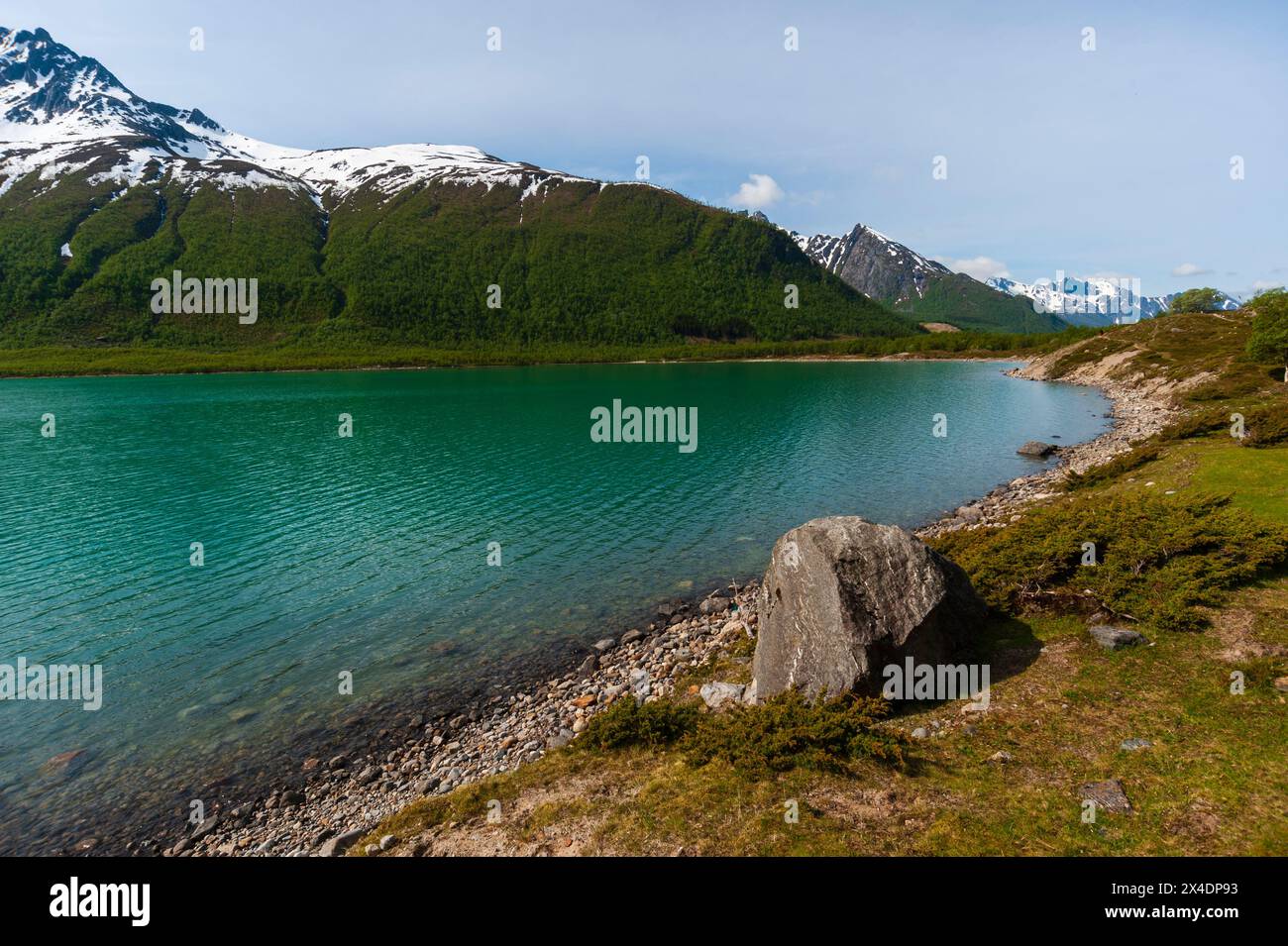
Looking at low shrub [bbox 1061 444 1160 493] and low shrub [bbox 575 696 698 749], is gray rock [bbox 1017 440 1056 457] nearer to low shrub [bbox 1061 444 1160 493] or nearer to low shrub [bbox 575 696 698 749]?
low shrub [bbox 1061 444 1160 493]

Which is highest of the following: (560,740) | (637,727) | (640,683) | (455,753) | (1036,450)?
(1036,450)

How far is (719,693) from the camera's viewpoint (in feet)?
61.1

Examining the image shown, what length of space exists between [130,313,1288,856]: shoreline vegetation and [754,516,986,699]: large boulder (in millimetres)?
1469

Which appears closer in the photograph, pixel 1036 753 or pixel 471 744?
pixel 1036 753

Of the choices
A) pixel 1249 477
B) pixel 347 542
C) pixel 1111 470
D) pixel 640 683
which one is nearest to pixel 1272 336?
pixel 1111 470

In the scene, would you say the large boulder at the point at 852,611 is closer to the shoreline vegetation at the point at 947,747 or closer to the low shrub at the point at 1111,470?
the shoreline vegetation at the point at 947,747

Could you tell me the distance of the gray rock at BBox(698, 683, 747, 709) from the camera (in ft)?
59.4

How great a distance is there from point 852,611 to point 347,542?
105 ft

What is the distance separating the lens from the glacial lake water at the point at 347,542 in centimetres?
2072

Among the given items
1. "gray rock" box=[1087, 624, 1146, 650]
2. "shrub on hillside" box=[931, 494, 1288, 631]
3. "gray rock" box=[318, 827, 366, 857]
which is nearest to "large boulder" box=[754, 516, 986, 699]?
"gray rock" box=[1087, 624, 1146, 650]

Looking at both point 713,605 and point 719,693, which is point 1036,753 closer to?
point 719,693

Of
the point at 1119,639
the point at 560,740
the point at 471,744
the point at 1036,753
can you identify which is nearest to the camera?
the point at 1036,753

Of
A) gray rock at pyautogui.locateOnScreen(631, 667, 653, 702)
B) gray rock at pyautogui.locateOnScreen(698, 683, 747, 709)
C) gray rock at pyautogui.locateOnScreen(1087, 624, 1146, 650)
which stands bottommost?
gray rock at pyautogui.locateOnScreen(631, 667, 653, 702)

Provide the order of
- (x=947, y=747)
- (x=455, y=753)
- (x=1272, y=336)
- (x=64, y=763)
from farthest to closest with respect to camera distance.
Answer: (x=1272, y=336)
(x=455, y=753)
(x=64, y=763)
(x=947, y=747)
